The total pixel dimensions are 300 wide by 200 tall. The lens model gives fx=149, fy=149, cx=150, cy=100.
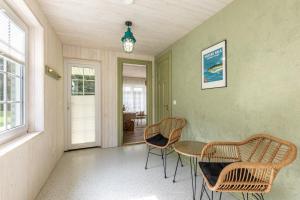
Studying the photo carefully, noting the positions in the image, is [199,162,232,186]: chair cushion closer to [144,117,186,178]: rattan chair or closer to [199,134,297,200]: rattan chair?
[199,134,297,200]: rattan chair

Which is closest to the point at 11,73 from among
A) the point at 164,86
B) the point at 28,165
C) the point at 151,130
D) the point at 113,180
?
the point at 28,165

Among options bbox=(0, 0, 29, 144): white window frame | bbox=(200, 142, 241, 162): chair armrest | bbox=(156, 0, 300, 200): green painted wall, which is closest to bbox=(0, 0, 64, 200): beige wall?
bbox=(0, 0, 29, 144): white window frame

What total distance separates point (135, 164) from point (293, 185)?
6.96 ft

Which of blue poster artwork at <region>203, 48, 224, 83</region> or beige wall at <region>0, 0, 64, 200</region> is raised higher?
blue poster artwork at <region>203, 48, 224, 83</region>

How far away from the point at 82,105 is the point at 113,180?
206 centimetres

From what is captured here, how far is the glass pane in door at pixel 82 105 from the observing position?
11.5ft

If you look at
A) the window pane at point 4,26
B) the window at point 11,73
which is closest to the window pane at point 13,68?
the window at point 11,73

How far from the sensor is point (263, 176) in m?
1.20

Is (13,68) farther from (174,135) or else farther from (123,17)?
(174,135)

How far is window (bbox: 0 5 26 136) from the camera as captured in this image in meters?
1.40

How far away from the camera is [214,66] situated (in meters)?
2.15

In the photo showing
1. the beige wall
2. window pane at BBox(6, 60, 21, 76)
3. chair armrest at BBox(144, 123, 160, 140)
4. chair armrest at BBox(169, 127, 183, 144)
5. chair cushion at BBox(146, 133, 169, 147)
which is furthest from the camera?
chair armrest at BBox(144, 123, 160, 140)

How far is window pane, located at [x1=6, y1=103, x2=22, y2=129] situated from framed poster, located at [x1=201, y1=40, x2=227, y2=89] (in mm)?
2453

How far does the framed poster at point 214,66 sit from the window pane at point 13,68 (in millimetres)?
2418
